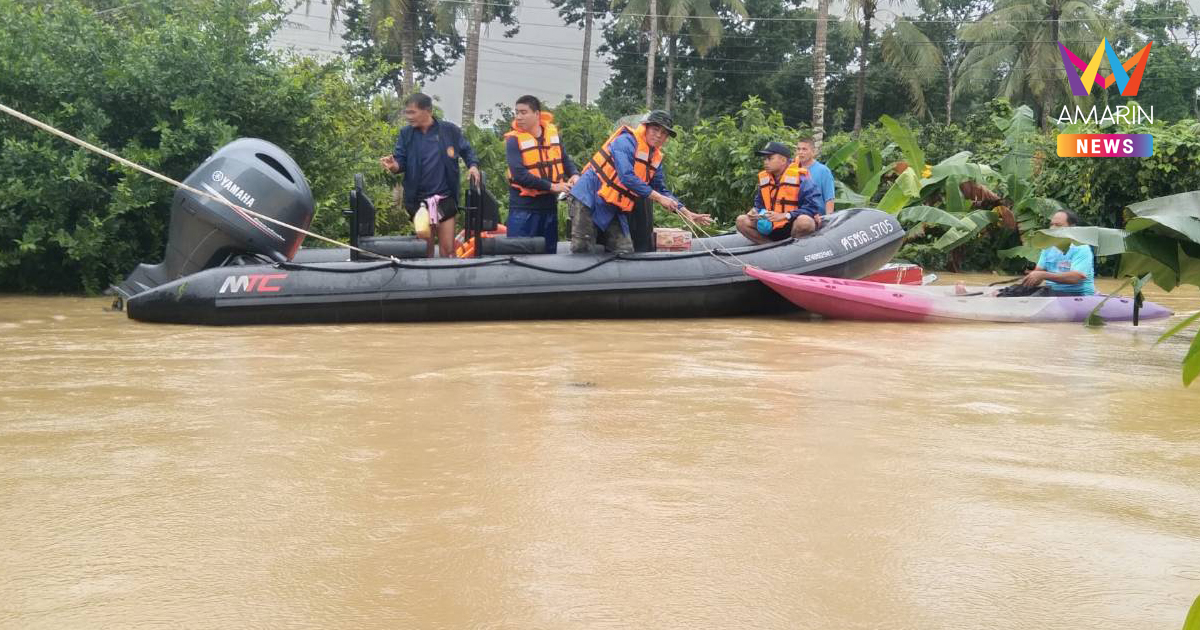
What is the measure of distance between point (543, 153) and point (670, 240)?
1.22 metres

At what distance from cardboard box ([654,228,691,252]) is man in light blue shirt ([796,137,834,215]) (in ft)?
4.42

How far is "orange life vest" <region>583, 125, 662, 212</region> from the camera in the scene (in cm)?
793

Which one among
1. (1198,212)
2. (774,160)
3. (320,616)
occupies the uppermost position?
(774,160)

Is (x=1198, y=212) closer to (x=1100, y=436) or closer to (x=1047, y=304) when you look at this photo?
(x=1100, y=436)

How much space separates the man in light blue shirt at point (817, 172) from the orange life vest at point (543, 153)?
2.20 metres

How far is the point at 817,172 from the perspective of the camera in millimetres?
9609

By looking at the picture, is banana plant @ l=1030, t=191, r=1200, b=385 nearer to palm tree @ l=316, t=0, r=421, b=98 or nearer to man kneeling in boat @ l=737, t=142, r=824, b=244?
man kneeling in boat @ l=737, t=142, r=824, b=244

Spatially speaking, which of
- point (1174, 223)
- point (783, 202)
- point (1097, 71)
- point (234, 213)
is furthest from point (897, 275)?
point (1097, 71)

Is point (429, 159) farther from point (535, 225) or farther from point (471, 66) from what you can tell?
point (471, 66)

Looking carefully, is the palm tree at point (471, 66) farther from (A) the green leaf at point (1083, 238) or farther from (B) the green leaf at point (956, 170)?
(A) the green leaf at point (1083, 238)

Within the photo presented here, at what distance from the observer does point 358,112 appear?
425 inches

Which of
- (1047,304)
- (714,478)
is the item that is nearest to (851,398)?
(714,478)

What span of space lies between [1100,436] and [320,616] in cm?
303

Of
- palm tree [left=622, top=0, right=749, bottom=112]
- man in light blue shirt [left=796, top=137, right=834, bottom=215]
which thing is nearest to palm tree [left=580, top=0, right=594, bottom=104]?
palm tree [left=622, top=0, right=749, bottom=112]
